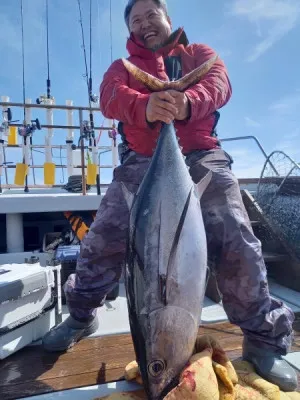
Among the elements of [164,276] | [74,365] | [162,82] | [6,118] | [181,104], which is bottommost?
[74,365]

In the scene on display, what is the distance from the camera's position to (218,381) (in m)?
1.56

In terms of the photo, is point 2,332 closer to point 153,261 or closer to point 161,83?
point 153,261

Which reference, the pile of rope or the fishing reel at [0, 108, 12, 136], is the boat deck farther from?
the fishing reel at [0, 108, 12, 136]

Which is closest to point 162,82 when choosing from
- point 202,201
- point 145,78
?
point 145,78

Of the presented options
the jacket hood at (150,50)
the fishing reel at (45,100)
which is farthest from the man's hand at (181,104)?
the fishing reel at (45,100)

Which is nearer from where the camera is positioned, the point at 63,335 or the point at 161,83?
the point at 161,83

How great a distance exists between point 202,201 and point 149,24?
1.18 metres

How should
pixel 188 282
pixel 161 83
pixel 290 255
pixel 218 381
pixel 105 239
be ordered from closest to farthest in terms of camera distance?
pixel 188 282 → pixel 218 381 → pixel 161 83 → pixel 105 239 → pixel 290 255

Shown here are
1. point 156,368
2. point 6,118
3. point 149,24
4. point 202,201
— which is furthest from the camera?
point 6,118

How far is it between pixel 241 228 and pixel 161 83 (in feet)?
2.95

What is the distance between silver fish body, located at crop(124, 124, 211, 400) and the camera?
1377 millimetres

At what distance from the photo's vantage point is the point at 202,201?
2062mm

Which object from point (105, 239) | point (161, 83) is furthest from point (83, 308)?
point (161, 83)

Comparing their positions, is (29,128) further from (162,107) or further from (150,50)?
(162,107)
